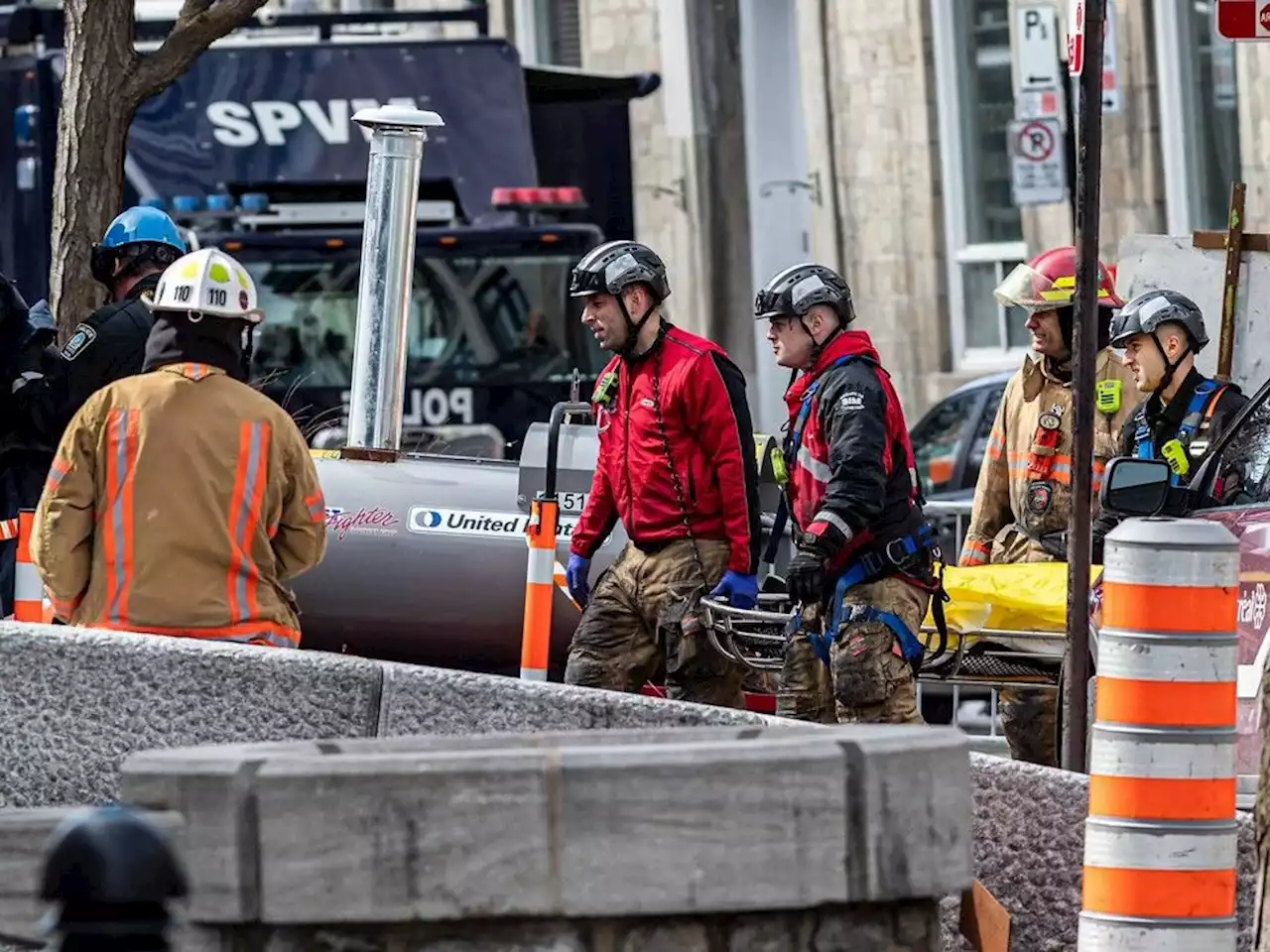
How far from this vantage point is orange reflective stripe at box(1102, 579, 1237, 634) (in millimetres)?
5258

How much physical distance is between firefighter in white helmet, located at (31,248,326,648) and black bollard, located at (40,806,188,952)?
3.66 meters

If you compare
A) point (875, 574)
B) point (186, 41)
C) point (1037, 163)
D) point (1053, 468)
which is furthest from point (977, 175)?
point (875, 574)

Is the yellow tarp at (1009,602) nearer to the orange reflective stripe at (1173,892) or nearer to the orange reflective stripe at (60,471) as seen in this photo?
the orange reflective stripe at (60,471)

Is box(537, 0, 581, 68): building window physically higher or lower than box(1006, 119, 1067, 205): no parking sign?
higher

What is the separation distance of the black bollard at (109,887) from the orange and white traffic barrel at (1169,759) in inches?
86.6

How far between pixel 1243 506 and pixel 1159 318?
1701 millimetres

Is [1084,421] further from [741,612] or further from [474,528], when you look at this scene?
[474,528]

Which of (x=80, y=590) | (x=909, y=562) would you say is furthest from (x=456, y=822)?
(x=909, y=562)

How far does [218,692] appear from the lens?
6613mm

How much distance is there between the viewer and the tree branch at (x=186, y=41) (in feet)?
35.6

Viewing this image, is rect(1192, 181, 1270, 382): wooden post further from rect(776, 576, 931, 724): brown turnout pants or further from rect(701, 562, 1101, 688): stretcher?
rect(776, 576, 931, 724): brown turnout pants

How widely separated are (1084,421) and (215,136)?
30.3 ft

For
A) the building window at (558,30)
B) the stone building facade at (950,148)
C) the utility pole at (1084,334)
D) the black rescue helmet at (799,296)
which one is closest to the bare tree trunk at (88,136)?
the black rescue helmet at (799,296)

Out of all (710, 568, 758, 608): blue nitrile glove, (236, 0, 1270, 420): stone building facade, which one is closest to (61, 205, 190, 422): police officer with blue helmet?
(710, 568, 758, 608): blue nitrile glove
